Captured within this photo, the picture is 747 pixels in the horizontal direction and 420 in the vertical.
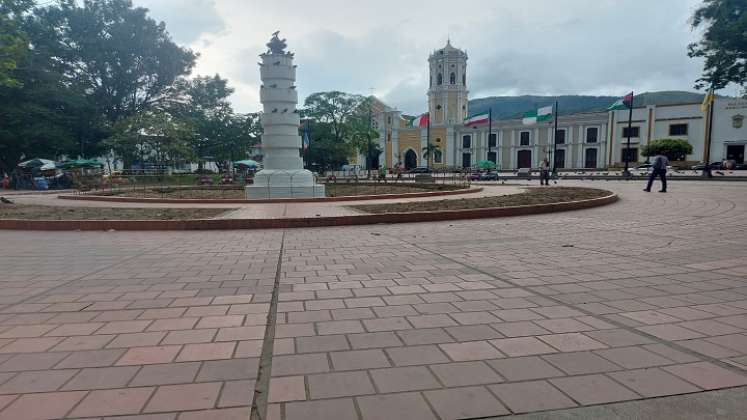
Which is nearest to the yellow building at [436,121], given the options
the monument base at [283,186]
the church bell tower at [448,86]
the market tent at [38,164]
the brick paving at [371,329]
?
the church bell tower at [448,86]

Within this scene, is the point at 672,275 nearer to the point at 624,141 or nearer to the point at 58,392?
the point at 58,392

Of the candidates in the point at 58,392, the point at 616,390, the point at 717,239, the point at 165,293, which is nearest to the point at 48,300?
the point at 165,293

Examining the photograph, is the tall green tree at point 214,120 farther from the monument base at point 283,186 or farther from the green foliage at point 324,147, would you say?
the monument base at point 283,186

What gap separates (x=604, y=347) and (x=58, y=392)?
3.37 m

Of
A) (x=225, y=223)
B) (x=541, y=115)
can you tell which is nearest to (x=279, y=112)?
(x=225, y=223)

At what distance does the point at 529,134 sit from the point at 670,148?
18.7 meters

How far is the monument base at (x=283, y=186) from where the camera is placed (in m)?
17.1

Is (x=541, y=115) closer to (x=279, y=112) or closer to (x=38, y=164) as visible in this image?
(x=279, y=112)

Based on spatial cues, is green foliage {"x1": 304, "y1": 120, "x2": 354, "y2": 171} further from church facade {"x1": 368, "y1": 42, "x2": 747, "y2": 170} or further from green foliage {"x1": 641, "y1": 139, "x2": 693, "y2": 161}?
green foliage {"x1": 641, "y1": 139, "x2": 693, "y2": 161}

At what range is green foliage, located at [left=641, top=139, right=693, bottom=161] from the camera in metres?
52.3

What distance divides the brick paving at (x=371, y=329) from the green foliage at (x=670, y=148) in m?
55.5

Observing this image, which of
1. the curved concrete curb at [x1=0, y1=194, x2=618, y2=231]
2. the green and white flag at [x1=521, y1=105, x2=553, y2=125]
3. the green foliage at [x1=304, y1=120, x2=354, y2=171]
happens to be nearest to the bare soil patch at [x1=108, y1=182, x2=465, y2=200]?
the curved concrete curb at [x1=0, y1=194, x2=618, y2=231]

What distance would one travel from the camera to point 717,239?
677 cm

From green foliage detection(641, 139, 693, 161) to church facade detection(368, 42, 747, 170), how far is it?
116 inches
